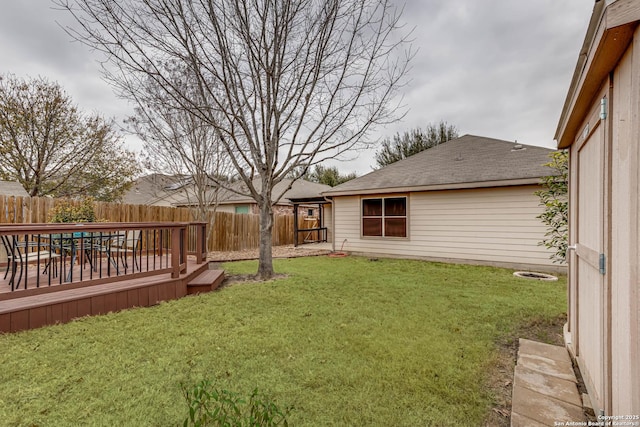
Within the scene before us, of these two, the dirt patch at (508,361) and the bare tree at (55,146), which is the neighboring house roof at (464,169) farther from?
the bare tree at (55,146)

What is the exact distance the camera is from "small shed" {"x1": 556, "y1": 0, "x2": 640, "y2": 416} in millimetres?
1202

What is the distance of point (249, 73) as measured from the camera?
20.9 ft

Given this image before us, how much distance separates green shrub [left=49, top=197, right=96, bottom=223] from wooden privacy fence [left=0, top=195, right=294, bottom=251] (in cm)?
39

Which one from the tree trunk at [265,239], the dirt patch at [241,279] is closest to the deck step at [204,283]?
the dirt patch at [241,279]

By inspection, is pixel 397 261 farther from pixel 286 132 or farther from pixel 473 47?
pixel 473 47

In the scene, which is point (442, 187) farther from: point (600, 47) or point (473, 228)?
point (600, 47)

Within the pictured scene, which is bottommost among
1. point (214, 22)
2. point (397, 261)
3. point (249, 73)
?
point (397, 261)

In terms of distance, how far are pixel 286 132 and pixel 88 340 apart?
533 centimetres

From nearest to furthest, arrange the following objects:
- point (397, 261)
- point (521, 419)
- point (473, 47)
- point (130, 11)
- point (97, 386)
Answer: point (521, 419)
point (97, 386)
point (130, 11)
point (473, 47)
point (397, 261)

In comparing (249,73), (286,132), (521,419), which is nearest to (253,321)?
(521,419)

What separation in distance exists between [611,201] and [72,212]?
9623 mm

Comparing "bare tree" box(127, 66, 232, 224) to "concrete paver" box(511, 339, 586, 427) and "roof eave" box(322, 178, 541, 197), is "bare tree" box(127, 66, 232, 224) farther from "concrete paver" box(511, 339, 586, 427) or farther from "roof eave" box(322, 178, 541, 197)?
"concrete paver" box(511, 339, 586, 427)

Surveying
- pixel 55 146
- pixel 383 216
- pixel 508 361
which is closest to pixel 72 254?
pixel 508 361

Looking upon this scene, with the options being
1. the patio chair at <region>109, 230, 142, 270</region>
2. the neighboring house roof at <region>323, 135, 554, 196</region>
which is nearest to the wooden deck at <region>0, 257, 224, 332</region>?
the patio chair at <region>109, 230, 142, 270</region>
